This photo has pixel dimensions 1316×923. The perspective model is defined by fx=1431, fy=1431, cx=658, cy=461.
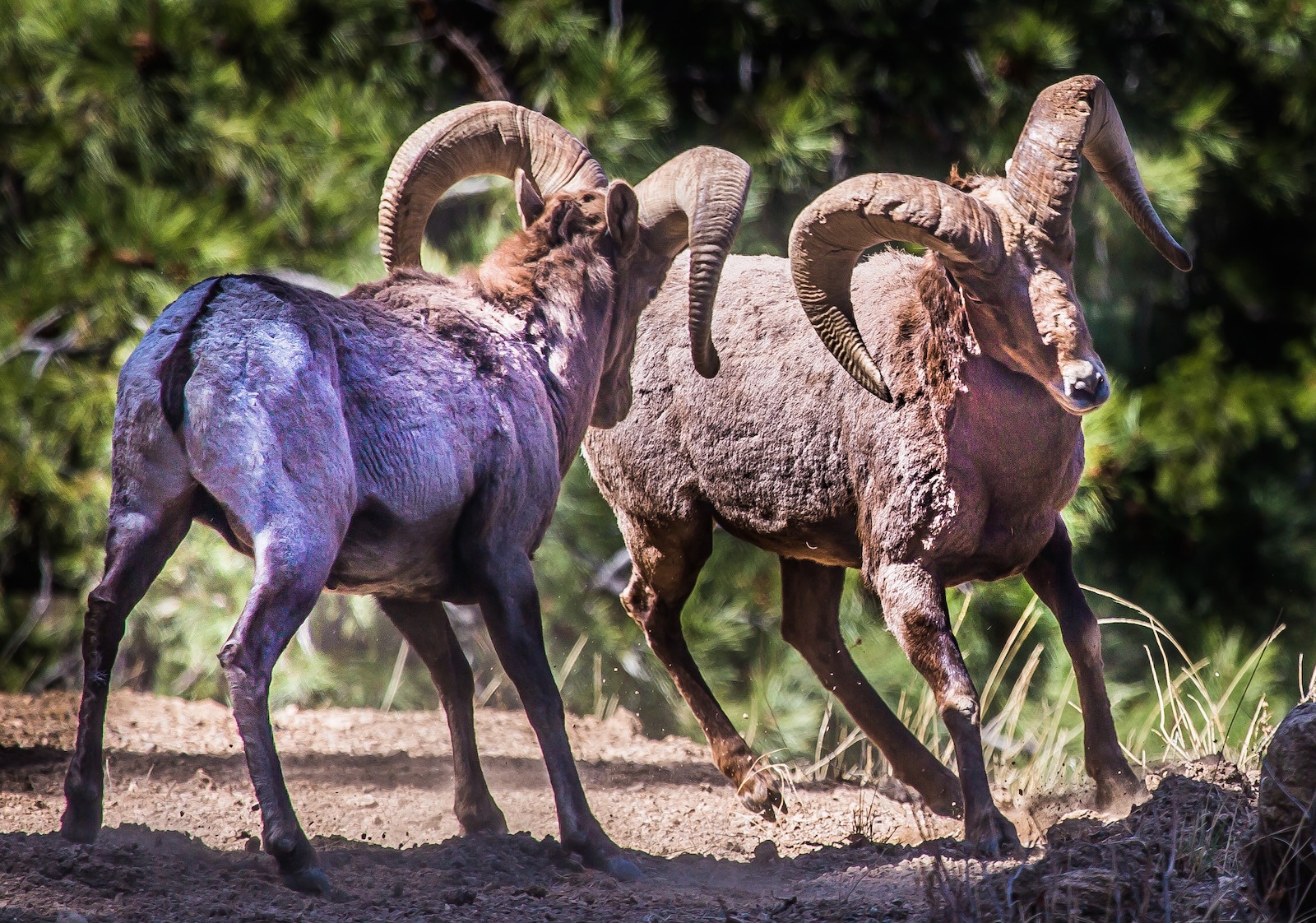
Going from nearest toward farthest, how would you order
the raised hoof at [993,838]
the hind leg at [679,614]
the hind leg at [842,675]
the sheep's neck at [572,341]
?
the raised hoof at [993,838], the sheep's neck at [572,341], the hind leg at [842,675], the hind leg at [679,614]

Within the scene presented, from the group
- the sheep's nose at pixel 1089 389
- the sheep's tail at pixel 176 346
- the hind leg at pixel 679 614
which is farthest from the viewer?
the hind leg at pixel 679 614

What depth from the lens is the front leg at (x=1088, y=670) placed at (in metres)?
4.73

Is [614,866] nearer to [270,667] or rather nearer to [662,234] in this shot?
[270,667]

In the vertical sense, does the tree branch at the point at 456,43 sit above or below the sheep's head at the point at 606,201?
above

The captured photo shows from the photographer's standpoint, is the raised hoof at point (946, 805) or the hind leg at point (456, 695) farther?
the raised hoof at point (946, 805)

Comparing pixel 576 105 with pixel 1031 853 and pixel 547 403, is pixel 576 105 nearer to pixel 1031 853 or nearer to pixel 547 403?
pixel 547 403

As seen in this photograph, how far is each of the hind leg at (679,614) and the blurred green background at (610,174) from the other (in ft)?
5.76

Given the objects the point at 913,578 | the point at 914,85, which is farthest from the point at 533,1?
the point at 913,578

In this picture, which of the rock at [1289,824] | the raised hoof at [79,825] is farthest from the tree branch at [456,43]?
the rock at [1289,824]

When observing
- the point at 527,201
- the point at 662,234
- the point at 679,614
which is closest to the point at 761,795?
the point at 679,614

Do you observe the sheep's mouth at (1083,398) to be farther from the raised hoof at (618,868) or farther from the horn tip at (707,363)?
the raised hoof at (618,868)

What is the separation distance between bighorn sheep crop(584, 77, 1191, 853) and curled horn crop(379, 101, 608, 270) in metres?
0.83

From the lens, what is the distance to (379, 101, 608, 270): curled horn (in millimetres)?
4914

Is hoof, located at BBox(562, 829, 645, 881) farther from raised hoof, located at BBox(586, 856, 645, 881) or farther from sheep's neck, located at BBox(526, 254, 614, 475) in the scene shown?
sheep's neck, located at BBox(526, 254, 614, 475)
